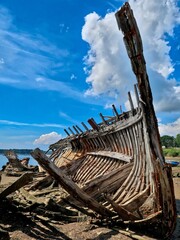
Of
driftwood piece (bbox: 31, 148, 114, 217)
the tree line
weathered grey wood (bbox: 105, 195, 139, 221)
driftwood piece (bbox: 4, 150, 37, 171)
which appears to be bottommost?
weathered grey wood (bbox: 105, 195, 139, 221)

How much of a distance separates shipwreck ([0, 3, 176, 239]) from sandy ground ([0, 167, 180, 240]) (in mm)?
237

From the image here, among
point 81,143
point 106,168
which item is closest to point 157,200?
point 106,168

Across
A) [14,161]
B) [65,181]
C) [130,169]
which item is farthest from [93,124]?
[14,161]

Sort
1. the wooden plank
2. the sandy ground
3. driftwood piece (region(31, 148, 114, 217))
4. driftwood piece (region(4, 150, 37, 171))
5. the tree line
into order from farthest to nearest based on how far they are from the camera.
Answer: the tree line → driftwood piece (region(4, 150, 37, 171)) → the wooden plank → the sandy ground → driftwood piece (region(31, 148, 114, 217))

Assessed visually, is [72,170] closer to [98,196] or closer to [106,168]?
[106,168]

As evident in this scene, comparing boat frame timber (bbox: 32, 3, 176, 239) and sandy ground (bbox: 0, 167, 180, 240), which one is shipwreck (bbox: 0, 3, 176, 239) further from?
sandy ground (bbox: 0, 167, 180, 240)

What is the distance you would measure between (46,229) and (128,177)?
272 cm

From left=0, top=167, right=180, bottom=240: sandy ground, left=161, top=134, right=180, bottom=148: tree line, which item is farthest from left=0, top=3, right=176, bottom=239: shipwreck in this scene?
left=161, top=134, right=180, bottom=148: tree line

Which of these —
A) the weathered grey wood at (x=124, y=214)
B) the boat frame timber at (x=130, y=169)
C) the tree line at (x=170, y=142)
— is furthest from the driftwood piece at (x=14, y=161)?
the tree line at (x=170, y=142)

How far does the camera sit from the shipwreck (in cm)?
488

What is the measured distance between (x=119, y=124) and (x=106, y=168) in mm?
1550

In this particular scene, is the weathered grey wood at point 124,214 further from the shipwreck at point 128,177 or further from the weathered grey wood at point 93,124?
the weathered grey wood at point 93,124

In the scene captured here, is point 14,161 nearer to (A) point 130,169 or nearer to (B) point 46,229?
(A) point 130,169

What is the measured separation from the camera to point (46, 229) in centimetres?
518
